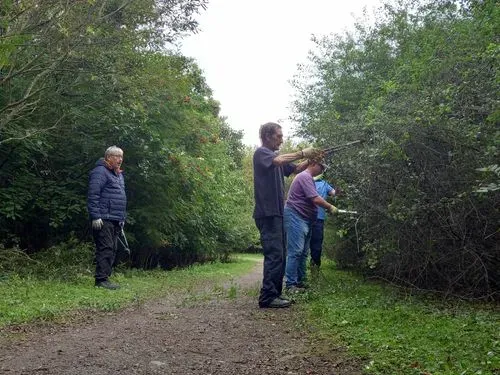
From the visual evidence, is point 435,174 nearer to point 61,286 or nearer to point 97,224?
point 97,224

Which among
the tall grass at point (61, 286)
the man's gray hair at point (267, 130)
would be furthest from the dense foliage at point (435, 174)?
the tall grass at point (61, 286)

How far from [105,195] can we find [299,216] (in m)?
2.92

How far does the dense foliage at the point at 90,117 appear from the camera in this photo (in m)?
8.80

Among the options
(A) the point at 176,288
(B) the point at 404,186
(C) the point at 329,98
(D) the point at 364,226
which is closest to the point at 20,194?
(A) the point at 176,288

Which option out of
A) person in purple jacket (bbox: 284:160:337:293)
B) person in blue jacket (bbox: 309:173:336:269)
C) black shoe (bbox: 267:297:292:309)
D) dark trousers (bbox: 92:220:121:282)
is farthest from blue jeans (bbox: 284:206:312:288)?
dark trousers (bbox: 92:220:121:282)

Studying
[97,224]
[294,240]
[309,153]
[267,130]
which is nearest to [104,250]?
[97,224]

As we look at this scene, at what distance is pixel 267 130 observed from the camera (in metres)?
6.43

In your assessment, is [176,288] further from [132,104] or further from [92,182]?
[132,104]

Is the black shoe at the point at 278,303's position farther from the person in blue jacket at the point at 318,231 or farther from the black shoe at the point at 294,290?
the person in blue jacket at the point at 318,231

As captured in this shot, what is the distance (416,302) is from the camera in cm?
573

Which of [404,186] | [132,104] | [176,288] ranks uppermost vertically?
[132,104]

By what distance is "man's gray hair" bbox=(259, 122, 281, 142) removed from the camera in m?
6.43

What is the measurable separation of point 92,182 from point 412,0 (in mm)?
11272

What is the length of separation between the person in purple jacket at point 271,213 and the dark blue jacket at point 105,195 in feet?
8.64
